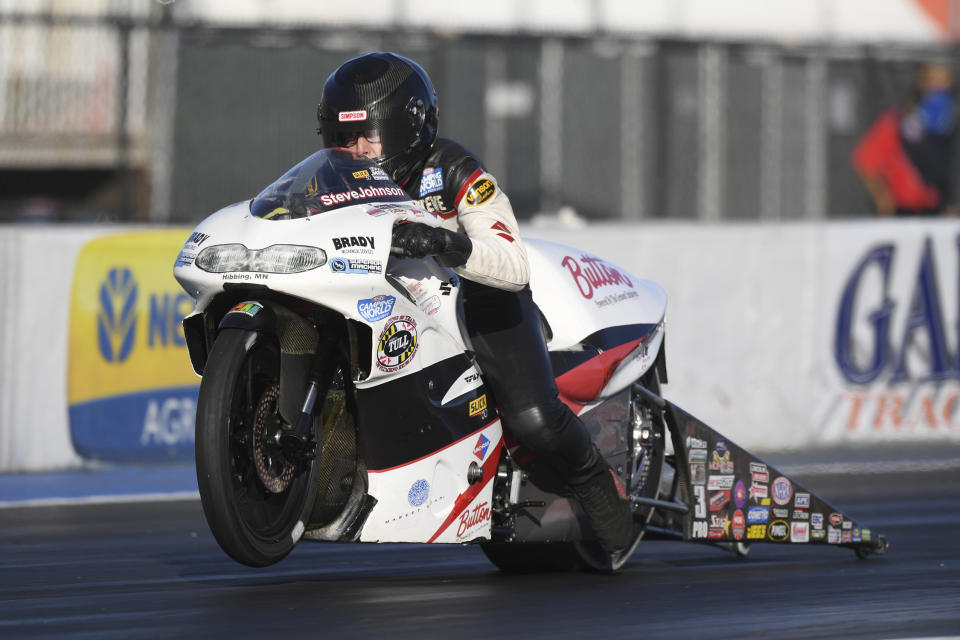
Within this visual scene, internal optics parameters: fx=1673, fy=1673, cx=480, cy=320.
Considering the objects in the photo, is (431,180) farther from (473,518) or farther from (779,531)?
(779,531)

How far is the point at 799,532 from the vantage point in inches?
274

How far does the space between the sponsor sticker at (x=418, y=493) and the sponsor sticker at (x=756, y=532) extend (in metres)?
1.87

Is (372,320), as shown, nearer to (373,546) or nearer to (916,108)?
(373,546)

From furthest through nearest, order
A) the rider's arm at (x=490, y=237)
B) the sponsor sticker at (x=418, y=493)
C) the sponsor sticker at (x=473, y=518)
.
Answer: the sponsor sticker at (x=473, y=518), the rider's arm at (x=490, y=237), the sponsor sticker at (x=418, y=493)

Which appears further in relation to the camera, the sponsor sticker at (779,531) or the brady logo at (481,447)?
the sponsor sticker at (779,531)

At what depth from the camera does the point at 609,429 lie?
258 inches

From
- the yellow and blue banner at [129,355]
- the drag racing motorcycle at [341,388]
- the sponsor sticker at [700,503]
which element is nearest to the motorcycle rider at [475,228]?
the drag racing motorcycle at [341,388]

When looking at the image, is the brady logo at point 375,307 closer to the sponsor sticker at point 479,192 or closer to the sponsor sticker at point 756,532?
the sponsor sticker at point 479,192

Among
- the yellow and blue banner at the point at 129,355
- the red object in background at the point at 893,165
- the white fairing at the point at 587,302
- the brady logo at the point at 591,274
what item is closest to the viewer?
the white fairing at the point at 587,302

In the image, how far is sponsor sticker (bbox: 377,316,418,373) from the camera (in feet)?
17.3

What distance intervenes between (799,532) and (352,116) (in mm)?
2690

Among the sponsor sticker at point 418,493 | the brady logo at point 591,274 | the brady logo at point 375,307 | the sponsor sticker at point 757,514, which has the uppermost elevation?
the brady logo at point 591,274

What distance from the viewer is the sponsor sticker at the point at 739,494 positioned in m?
6.88

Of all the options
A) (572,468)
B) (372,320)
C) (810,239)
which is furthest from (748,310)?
(372,320)
